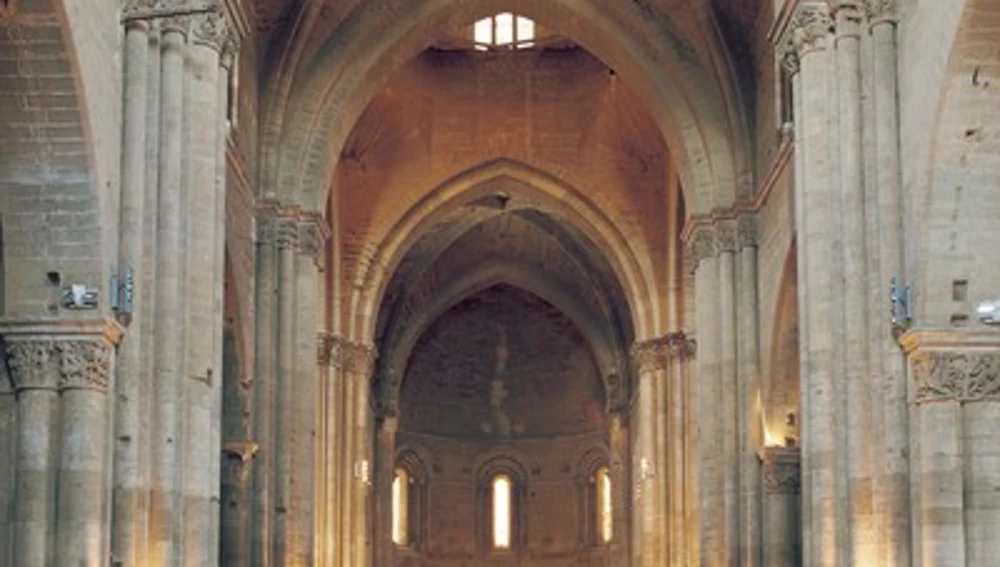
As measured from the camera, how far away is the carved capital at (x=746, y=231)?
36312 mm

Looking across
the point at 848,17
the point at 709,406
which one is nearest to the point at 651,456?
the point at 709,406

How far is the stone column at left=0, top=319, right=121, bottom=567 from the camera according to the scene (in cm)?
2327

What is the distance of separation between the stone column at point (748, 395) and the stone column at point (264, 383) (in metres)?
7.85

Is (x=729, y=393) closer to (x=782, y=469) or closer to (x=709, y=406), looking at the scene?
(x=709, y=406)

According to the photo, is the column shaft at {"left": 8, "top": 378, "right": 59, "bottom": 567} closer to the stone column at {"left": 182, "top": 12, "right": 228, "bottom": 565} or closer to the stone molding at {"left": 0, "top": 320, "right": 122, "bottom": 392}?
the stone molding at {"left": 0, "top": 320, "right": 122, "bottom": 392}

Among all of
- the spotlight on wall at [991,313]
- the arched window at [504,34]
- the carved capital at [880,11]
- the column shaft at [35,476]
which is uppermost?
the arched window at [504,34]

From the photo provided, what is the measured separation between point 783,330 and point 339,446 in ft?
46.8

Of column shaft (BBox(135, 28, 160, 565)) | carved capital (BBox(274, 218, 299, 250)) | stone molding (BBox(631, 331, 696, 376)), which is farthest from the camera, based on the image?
stone molding (BBox(631, 331, 696, 376))

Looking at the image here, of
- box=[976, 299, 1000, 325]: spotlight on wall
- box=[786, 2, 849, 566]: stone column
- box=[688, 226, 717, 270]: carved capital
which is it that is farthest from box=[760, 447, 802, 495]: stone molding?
box=[976, 299, 1000, 325]: spotlight on wall

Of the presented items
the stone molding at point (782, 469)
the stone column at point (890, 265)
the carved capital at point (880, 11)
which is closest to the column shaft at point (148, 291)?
the stone column at point (890, 265)

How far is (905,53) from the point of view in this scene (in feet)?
82.0

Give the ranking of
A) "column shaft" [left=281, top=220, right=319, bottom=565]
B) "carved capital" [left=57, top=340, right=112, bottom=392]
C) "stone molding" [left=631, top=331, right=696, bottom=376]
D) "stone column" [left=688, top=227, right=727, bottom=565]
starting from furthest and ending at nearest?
"stone molding" [left=631, top=331, right=696, bottom=376], "stone column" [left=688, top=227, right=727, bottom=565], "column shaft" [left=281, top=220, right=319, bottom=565], "carved capital" [left=57, top=340, right=112, bottom=392]

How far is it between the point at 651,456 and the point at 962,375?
74.0ft

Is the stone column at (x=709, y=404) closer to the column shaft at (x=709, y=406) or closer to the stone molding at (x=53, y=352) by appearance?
the column shaft at (x=709, y=406)
